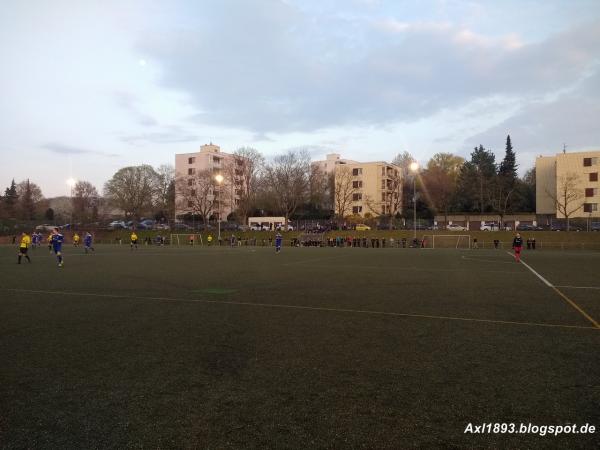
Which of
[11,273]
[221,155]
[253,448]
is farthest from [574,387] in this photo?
[221,155]

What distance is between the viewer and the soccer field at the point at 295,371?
3.95 metres

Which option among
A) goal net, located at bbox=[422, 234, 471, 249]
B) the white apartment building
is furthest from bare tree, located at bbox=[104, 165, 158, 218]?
goal net, located at bbox=[422, 234, 471, 249]

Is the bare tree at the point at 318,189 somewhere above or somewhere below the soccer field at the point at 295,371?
above

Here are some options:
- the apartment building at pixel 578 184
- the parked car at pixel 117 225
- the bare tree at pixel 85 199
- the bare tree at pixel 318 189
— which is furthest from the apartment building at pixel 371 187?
the bare tree at pixel 85 199

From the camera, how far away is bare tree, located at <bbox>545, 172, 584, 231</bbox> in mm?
66250

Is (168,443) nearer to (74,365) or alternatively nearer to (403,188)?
(74,365)

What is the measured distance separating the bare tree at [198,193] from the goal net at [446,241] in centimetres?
3966

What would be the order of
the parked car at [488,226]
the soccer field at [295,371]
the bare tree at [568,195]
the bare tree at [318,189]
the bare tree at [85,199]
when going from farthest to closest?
the bare tree at [85,199], the bare tree at [318,189], the parked car at [488,226], the bare tree at [568,195], the soccer field at [295,371]

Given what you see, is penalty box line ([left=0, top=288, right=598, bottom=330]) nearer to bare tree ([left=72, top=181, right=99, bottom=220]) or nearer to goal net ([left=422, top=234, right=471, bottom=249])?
goal net ([left=422, top=234, right=471, bottom=249])

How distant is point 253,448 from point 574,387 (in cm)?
378

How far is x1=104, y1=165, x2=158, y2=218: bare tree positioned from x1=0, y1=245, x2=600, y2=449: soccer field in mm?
72156

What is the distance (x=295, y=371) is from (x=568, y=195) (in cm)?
7339

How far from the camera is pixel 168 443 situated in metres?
3.74

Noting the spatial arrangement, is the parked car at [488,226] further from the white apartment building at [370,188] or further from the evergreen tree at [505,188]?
the white apartment building at [370,188]
